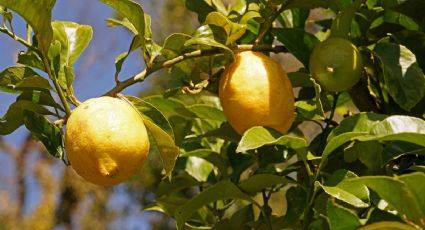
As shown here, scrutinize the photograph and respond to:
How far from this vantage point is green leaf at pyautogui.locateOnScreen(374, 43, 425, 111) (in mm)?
733

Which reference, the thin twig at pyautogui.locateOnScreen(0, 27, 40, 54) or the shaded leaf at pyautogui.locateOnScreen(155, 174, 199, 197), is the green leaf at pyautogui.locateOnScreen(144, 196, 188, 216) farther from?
the thin twig at pyautogui.locateOnScreen(0, 27, 40, 54)

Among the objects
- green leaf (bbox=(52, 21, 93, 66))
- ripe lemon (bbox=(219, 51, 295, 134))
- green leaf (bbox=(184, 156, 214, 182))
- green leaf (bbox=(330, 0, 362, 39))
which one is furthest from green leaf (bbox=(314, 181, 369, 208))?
green leaf (bbox=(184, 156, 214, 182))

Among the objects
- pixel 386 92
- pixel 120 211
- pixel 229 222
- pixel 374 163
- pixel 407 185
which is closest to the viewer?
pixel 407 185

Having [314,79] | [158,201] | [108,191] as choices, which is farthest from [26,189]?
[314,79]

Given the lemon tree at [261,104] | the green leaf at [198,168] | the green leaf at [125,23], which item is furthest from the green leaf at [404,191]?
the green leaf at [198,168]

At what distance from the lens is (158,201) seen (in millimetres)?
980

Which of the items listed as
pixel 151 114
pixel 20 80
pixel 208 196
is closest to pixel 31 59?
pixel 20 80

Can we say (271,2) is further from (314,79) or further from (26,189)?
(26,189)

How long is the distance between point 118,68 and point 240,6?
21cm

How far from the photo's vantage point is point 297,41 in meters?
0.81

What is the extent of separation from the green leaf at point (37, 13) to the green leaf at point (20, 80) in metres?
0.04

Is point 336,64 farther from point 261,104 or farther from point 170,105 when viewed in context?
point 170,105

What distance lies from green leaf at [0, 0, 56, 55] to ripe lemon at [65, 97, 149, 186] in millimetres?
85

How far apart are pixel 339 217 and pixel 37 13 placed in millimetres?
340
